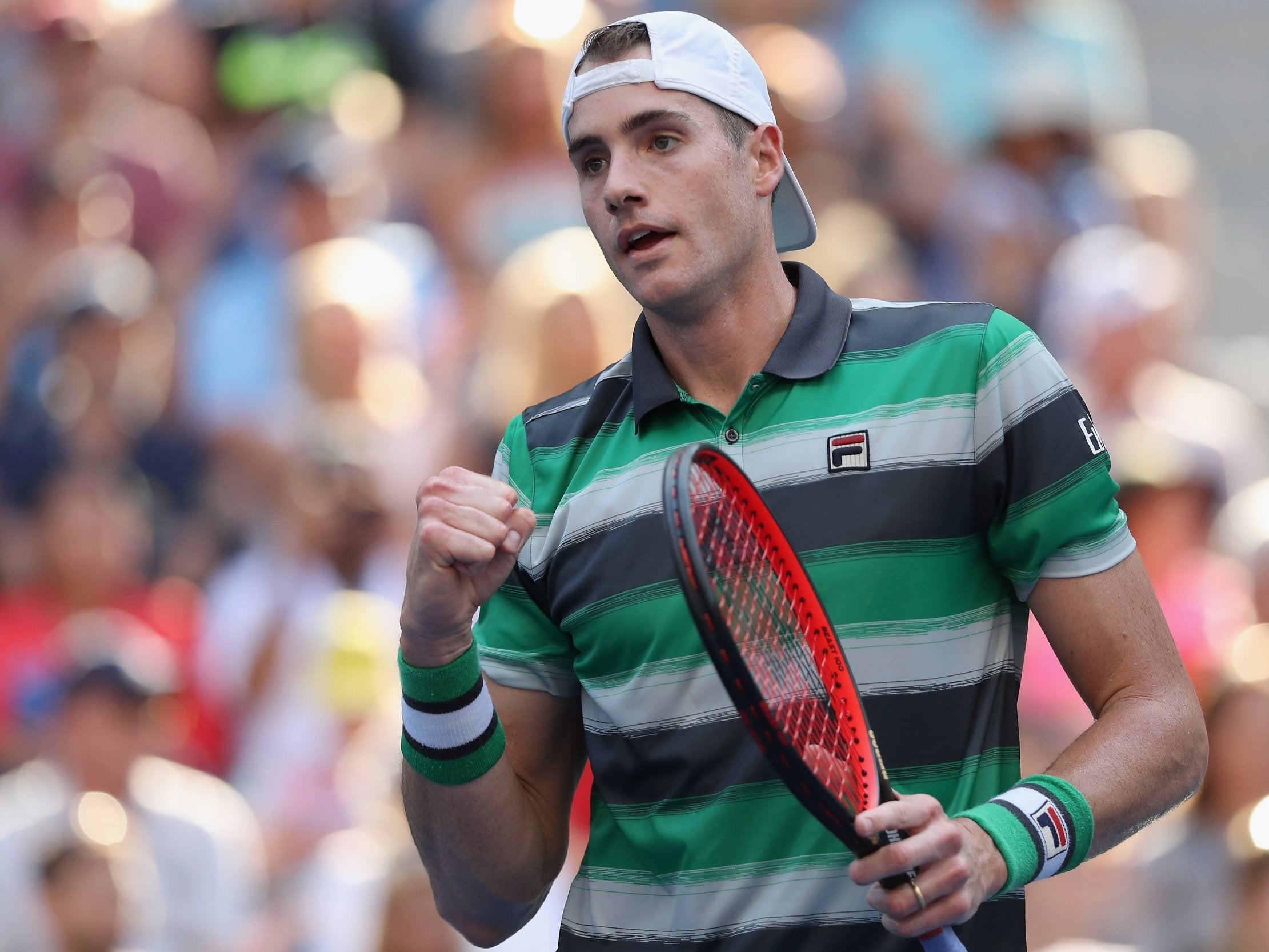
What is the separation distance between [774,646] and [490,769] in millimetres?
486

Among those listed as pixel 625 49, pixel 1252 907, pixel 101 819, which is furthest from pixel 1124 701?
pixel 101 819

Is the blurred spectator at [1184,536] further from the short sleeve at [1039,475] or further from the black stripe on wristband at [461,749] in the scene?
the black stripe on wristband at [461,749]

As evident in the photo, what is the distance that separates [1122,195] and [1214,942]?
3.63 meters

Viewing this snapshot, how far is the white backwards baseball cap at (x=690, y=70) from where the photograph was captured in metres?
2.42

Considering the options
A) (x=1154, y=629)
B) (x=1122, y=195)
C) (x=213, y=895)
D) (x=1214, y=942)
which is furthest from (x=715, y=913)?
(x=1122, y=195)

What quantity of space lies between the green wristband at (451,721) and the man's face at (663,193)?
0.58m

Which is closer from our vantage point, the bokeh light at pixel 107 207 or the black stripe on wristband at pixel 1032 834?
the black stripe on wristband at pixel 1032 834

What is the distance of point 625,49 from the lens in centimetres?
245

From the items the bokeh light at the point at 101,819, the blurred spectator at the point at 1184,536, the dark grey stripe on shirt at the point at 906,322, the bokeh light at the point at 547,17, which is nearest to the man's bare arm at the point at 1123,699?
the dark grey stripe on shirt at the point at 906,322

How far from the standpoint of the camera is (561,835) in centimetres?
254

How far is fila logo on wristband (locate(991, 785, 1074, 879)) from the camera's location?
78.9 inches

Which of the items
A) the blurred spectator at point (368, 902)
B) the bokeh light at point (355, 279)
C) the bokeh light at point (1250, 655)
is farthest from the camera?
the bokeh light at point (355, 279)

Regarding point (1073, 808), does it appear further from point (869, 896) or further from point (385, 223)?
point (385, 223)

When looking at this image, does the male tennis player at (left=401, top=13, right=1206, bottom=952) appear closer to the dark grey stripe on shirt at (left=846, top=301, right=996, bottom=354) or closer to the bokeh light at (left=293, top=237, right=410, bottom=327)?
the dark grey stripe on shirt at (left=846, top=301, right=996, bottom=354)
